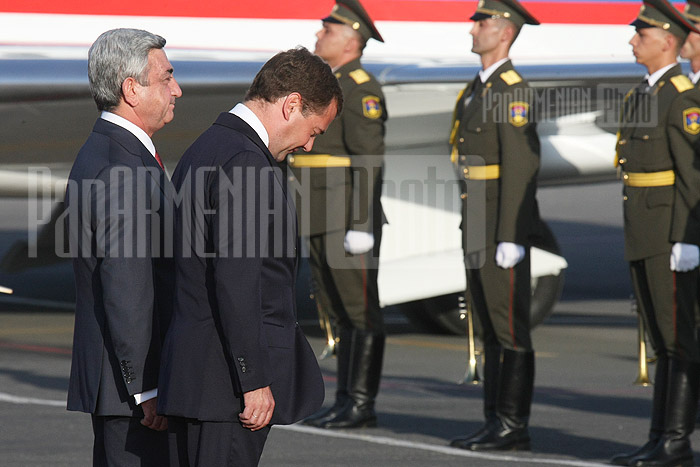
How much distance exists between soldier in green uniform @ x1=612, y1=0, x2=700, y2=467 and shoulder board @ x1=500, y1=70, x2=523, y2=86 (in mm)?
566

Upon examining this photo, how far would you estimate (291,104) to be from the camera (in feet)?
9.86

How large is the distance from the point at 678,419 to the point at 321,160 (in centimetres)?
214

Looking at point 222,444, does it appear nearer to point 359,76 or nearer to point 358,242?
point 358,242

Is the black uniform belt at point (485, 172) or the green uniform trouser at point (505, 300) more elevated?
the black uniform belt at point (485, 172)

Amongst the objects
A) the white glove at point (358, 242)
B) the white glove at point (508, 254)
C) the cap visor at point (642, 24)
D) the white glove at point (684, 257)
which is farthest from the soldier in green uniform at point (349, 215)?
the white glove at point (684, 257)

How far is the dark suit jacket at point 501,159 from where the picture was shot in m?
5.41

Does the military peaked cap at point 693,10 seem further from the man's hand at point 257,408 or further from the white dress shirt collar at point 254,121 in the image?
the man's hand at point 257,408

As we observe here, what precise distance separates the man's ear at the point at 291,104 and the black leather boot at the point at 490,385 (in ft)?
8.88

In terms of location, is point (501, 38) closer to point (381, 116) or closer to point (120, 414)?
point (381, 116)

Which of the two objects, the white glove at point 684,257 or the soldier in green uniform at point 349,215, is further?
the soldier in green uniform at point 349,215

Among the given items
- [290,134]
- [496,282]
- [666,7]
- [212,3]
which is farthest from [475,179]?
[212,3]

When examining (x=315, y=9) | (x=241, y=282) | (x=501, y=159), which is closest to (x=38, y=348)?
(x=315, y=9)

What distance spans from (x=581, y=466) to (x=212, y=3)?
4.94 meters

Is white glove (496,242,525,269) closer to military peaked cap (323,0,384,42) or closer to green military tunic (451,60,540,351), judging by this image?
green military tunic (451,60,540,351)
